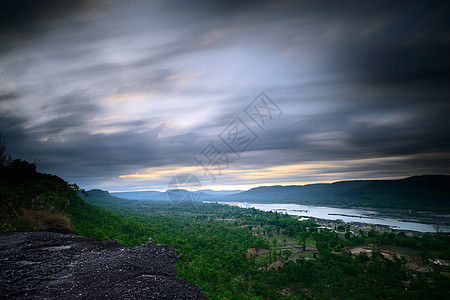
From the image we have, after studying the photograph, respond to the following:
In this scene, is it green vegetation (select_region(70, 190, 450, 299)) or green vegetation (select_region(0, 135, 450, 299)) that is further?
green vegetation (select_region(70, 190, 450, 299))

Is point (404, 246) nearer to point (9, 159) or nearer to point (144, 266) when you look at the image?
point (144, 266)

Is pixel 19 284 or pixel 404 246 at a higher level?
pixel 19 284

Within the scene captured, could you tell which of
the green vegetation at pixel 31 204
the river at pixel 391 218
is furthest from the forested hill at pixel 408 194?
the green vegetation at pixel 31 204

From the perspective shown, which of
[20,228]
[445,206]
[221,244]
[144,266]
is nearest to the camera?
[144,266]

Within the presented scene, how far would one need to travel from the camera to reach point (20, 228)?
13523 mm

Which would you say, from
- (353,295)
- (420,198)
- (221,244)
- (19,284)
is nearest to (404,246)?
(353,295)

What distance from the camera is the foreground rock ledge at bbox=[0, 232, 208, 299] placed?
5.70 metres

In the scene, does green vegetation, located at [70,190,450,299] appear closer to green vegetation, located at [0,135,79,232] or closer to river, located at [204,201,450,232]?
green vegetation, located at [0,135,79,232]

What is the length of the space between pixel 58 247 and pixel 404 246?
6410cm

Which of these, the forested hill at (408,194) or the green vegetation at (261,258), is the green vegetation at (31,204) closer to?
the green vegetation at (261,258)

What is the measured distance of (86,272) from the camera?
23.1 feet

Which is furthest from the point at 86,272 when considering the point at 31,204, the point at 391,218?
the point at 391,218

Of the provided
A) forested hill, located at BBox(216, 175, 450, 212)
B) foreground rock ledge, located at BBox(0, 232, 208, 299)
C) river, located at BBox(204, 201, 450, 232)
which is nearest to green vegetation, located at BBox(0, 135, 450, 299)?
foreground rock ledge, located at BBox(0, 232, 208, 299)

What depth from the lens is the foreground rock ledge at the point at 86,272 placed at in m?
5.70
